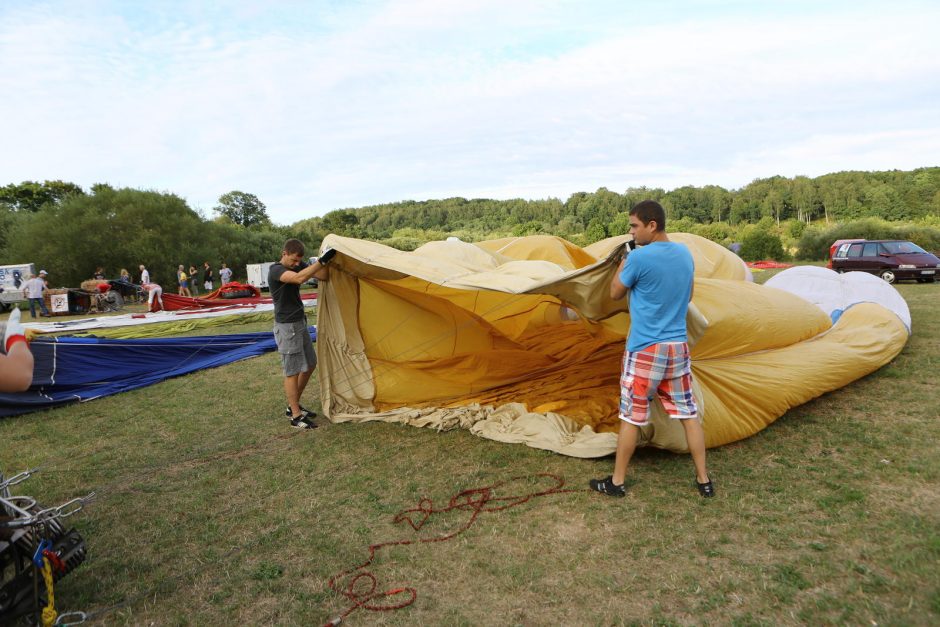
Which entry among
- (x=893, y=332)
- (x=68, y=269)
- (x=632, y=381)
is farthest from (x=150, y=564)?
(x=68, y=269)

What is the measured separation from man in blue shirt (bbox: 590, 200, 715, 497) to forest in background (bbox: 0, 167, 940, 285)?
27.7 meters

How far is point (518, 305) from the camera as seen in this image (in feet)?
20.3

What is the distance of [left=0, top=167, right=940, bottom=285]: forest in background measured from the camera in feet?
85.4

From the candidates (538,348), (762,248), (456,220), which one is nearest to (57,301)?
(538,348)

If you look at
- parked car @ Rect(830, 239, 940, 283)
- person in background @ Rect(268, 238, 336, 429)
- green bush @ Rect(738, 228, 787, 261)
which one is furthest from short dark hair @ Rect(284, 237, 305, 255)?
green bush @ Rect(738, 228, 787, 261)

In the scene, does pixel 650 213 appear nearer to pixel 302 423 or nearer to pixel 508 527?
pixel 508 527

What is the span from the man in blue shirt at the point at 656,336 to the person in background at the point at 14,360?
9.65ft

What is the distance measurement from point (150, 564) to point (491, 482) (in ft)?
6.59

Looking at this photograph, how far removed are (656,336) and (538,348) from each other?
273 cm

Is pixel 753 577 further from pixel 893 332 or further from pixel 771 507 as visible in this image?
pixel 893 332

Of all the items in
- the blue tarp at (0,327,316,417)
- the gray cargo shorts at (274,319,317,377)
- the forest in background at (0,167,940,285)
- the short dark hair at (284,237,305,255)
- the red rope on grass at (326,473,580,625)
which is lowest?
the red rope on grass at (326,473,580,625)

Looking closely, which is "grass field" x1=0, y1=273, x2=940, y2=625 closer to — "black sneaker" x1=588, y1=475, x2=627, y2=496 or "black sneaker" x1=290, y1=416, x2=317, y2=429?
"black sneaker" x1=588, y1=475, x2=627, y2=496

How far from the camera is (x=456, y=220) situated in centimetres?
7012

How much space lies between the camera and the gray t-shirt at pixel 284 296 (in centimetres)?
492
